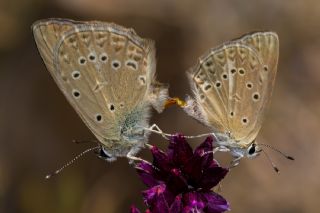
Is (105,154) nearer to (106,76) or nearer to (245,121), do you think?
(106,76)

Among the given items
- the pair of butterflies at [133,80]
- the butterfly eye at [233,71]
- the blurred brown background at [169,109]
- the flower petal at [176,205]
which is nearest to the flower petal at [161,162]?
the flower petal at [176,205]

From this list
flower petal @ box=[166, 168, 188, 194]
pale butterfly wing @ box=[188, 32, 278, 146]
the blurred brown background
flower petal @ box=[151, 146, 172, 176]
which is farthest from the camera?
the blurred brown background

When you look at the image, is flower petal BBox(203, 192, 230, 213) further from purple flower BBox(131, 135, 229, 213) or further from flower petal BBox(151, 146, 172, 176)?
flower petal BBox(151, 146, 172, 176)

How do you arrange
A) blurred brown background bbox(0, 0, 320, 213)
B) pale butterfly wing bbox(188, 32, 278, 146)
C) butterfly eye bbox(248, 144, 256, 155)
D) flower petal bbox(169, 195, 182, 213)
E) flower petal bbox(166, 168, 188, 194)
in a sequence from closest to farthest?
1. flower petal bbox(169, 195, 182, 213)
2. flower petal bbox(166, 168, 188, 194)
3. pale butterfly wing bbox(188, 32, 278, 146)
4. butterfly eye bbox(248, 144, 256, 155)
5. blurred brown background bbox(0, 0, 320, 213)

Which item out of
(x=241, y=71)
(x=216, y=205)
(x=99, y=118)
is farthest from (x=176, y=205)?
(x=241, y=71)

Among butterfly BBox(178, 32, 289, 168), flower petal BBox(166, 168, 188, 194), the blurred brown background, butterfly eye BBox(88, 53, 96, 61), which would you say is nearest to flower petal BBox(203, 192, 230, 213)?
flower petal BBox(166, 168, 188, 194)

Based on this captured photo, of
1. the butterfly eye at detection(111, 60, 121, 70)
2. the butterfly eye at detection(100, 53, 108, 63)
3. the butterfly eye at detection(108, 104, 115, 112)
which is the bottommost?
the butterfly eye at detection(108, 104, 115, 112)

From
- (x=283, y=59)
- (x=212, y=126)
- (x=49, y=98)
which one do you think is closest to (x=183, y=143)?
(x=212, y=126)
